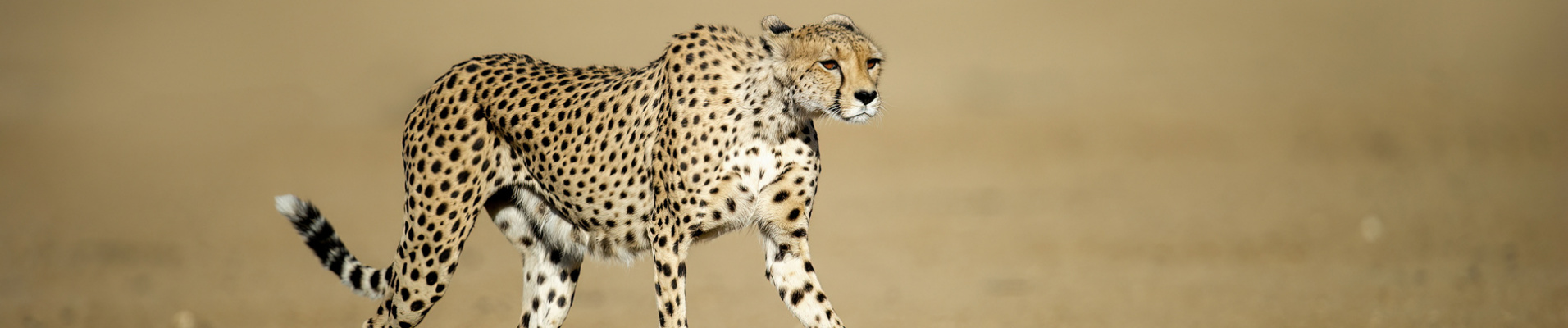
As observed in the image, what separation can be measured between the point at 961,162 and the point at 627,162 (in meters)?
7.56

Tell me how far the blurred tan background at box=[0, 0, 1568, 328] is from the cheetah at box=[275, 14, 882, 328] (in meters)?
2.47

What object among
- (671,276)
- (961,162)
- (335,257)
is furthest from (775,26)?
(961,162)

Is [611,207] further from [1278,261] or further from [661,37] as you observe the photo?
[661,37]

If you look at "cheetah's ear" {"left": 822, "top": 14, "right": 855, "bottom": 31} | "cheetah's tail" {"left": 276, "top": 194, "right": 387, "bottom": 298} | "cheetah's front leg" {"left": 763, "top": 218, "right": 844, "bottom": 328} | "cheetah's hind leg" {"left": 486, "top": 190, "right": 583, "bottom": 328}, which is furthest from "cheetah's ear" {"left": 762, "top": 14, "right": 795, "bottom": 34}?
"cheetah's tail" {"left": 276, "top": 194, "right": 387, "bottom": 298}

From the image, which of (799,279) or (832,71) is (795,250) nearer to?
(799,279)

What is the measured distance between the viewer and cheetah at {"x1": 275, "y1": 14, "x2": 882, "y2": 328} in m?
4.14

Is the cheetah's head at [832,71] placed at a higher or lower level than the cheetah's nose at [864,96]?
higher

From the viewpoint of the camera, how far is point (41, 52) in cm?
1558

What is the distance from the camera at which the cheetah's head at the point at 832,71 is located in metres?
3.91

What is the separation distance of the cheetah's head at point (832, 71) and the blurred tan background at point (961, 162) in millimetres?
3296

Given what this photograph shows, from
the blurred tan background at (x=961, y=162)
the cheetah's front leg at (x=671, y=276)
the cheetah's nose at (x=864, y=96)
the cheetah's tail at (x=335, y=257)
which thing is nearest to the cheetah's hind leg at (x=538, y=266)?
the cheetah's tail at (x=335, y=257)

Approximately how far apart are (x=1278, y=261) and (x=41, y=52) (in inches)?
492

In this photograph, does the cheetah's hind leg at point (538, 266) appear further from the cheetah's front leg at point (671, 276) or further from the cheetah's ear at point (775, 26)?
the cheetah's ear at point (775, 26)

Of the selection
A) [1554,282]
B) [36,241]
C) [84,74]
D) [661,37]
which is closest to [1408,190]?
[1554,282]
